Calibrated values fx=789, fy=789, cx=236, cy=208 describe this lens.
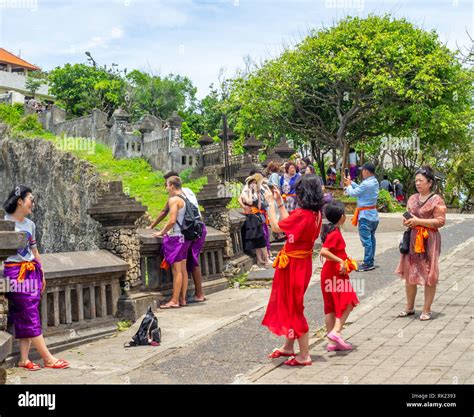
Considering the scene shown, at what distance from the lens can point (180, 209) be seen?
11.1 meters

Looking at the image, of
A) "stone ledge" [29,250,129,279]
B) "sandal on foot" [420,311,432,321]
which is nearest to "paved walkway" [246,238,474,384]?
"sandal on foot" [420,311,432,321]

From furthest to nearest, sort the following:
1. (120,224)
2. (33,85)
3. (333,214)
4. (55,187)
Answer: (33,85) → (55,187) → (120,224) → (333,214)

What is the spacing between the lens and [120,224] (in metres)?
10.4

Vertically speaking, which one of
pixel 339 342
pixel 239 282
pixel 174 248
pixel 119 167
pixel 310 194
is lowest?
pixel 339 342

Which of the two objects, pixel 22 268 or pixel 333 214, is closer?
pixel 22 268

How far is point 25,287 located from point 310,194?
292 centimetres

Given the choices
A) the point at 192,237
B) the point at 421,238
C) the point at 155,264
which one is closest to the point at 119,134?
the point at 155,264

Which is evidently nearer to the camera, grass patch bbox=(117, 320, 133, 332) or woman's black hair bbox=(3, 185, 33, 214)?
woman's black hair bbox=(3, 185, 33, 214)

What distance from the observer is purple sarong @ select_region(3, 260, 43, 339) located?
763 cm

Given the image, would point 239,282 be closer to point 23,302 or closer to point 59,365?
point 59,365

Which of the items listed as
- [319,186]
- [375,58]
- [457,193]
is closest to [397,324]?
[319,186]

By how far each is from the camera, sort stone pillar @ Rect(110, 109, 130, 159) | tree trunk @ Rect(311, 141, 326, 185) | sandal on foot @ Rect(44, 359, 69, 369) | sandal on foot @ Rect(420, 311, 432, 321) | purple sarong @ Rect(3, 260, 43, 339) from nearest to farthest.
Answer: purple sarong @ Rect(3, 260, 43, 339)
sandal on foot @ Rect(44, 359, 69, 369)
sandal on foot @ Rect(420, 311, 432, 321)
stone pillar @ Rect(110, 109, 130, 159)
tree trunk @ Rect(311, 141, 326, 185)

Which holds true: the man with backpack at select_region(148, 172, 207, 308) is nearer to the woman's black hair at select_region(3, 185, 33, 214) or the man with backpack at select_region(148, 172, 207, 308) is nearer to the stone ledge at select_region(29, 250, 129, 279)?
the stone ledge at select_region(29, 250, 129, 279)

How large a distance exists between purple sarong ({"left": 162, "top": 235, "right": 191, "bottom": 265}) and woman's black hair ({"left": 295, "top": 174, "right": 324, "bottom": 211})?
366cm
